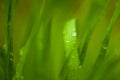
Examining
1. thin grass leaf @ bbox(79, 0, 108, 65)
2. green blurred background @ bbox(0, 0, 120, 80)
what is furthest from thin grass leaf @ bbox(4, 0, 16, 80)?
thin grass leaf @ bbox(79, 0, 108, 65)

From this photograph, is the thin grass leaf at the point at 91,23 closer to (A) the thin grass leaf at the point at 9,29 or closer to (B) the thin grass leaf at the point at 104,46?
(B) the thin grass leaf at the point at 104,46

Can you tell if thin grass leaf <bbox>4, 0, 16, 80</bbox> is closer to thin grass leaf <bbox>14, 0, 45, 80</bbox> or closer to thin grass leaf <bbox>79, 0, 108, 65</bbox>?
thin grass leaf <bbox>14, 0, 45, 80</bbox>

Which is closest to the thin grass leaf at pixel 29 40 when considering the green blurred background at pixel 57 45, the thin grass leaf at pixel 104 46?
the green blurred background at pixel 57 45

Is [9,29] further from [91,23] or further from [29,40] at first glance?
[91,23]

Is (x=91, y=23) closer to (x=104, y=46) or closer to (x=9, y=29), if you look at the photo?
(x=104, y=46)

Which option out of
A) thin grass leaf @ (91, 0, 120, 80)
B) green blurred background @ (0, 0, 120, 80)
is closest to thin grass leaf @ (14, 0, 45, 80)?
green blurred background @ (0, 0, 120, 80)

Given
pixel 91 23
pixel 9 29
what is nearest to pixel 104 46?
pixel 91 23

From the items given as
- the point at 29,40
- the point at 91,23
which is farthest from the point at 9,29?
the point at 91,23

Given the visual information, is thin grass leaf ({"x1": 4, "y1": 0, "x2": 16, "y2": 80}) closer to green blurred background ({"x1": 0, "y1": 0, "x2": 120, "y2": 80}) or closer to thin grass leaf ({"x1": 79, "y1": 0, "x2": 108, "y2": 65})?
green blurred background ({"x1": 0, "y1": 0, "x2": 120, "y2": 80})

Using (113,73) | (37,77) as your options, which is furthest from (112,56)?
(37,77)

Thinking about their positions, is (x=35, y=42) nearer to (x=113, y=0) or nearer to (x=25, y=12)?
(x=25, y=12)

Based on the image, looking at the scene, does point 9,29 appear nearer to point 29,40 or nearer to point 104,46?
point 29,40
